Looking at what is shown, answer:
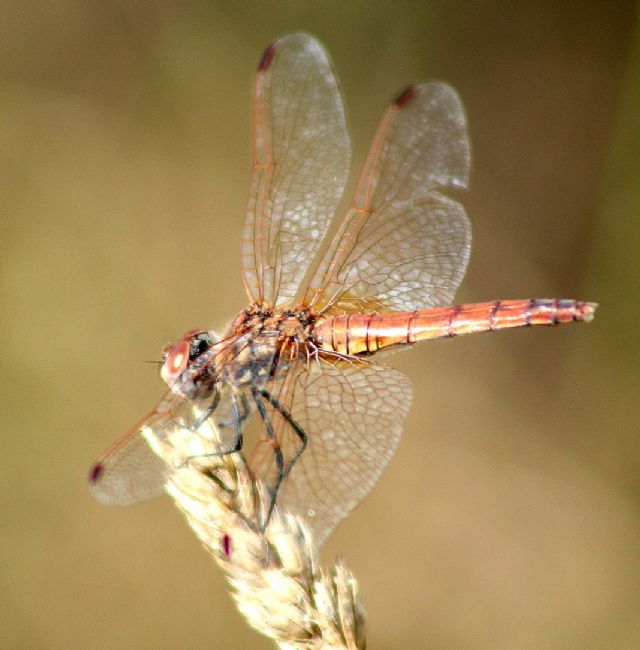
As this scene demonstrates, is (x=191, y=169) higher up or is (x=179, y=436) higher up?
(x=191, y=169)

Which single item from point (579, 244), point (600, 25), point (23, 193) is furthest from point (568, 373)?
point (23, 193)

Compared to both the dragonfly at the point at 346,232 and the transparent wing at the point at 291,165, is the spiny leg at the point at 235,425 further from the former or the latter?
the transparent wing at the point at 291,165

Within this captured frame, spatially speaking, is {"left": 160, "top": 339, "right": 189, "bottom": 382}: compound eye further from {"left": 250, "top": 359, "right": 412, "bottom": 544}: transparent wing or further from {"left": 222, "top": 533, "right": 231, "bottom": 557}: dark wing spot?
{"left": 222, "top": 533, "right": 231, "bottom": 557}: dark wing spot

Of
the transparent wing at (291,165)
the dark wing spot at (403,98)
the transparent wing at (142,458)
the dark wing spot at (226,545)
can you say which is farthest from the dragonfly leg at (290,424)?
the dark wing spot at (403,98)

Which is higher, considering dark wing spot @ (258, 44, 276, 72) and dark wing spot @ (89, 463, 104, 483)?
dark wing spot @ (258, 44, 276, 72)

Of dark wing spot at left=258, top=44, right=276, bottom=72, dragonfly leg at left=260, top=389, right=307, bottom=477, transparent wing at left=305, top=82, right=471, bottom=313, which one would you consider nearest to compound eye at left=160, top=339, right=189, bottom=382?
dragonfly leg at left=260, top=389, right=307, bottom=477

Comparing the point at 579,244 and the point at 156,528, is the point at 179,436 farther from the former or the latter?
the point at 579,244

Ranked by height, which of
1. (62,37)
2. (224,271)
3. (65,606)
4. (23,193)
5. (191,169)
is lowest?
(65,606)
